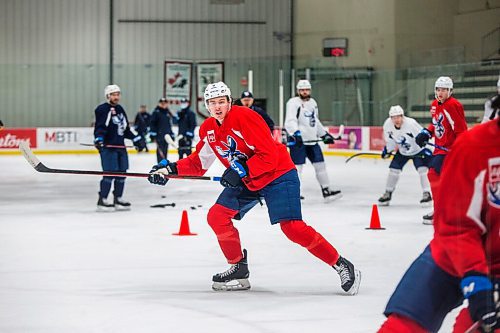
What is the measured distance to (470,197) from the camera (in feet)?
7.79

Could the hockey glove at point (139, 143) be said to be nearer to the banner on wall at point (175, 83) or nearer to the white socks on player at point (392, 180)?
the white socks on player at point (392, 180)

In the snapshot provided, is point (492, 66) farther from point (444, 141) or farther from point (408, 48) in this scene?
point (444, 141)

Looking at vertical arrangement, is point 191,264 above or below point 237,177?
below

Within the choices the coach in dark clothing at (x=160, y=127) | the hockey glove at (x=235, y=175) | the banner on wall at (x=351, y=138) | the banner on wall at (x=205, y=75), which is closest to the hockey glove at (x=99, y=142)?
the coach in dark clothing at (x=160, y=127)

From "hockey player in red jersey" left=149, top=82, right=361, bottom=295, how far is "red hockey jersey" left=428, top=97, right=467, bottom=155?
2.94 meters

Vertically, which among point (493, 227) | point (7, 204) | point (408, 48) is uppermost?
point (408, 48)

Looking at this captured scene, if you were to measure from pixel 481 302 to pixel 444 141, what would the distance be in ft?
18.6

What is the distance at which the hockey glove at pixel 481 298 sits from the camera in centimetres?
227

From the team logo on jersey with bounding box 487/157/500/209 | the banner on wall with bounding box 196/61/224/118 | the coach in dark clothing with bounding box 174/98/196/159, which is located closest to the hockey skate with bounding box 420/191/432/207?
the coach in dark clothing with bounding box 174/98/196/159

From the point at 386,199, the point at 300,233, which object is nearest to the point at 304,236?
the point at 300,233

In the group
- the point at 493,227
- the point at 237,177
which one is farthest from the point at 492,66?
the point at 493,227

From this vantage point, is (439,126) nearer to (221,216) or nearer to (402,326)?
(221,216)

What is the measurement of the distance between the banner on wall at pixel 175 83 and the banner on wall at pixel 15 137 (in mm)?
Result: 4065

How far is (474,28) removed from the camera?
19.9 metres
